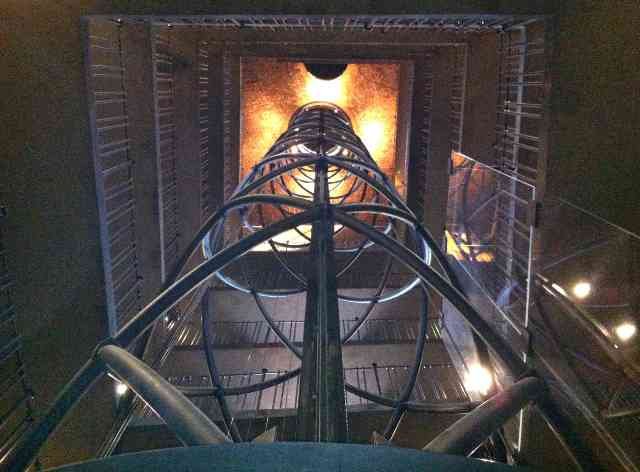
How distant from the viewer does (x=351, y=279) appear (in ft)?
18.7

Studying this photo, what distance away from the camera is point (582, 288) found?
3.00 m

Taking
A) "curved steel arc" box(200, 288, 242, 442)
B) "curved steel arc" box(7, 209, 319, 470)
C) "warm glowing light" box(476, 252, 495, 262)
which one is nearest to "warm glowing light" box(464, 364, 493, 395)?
"warm glowing light" box(476, 252, 495, 262)

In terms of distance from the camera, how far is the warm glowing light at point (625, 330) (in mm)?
2570

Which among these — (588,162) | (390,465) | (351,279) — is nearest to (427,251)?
(588,162)

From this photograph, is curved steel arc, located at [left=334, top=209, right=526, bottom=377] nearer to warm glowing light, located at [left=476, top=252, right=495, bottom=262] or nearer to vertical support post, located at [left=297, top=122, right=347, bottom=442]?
vertical support post, located at [left=297, top=122, right=347, bottom=442]

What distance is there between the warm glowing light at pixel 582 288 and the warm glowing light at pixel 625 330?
0.30m

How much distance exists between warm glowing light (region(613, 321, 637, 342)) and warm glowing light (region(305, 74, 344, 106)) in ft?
15.8

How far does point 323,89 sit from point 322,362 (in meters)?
6.16

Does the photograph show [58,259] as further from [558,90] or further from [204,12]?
[558,90]

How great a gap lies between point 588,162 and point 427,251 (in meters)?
0.86

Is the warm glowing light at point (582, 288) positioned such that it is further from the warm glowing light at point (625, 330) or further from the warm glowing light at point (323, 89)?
the warm glowing light at point (323, 89)

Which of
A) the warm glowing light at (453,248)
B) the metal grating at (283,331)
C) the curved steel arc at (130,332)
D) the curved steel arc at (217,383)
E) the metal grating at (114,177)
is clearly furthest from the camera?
the metal grating at (283,331)

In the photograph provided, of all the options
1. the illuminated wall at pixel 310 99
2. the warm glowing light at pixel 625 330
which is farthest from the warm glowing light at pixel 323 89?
the warm glowing light at pixel 625 330

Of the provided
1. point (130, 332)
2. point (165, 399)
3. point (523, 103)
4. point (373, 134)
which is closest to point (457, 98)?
point (373, 134)
